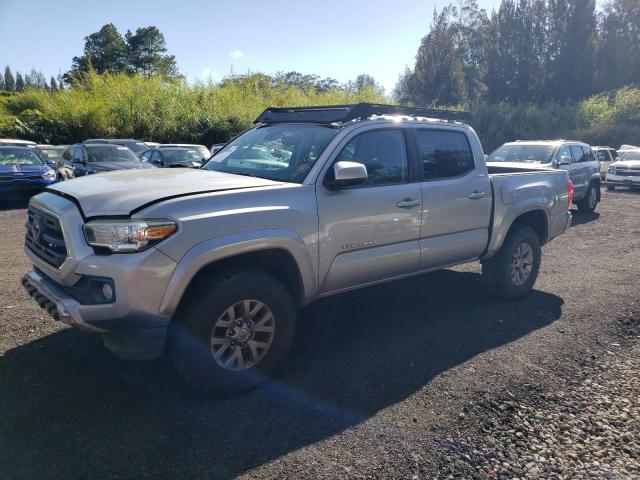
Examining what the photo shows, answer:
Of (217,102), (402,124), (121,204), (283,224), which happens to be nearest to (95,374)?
(121,204)

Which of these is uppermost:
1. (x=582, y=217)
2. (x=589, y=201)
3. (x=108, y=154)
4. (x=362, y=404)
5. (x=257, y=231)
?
(x=108, y=154)

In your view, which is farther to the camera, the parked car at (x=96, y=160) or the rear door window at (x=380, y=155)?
the parked car at (x=96, y=160)

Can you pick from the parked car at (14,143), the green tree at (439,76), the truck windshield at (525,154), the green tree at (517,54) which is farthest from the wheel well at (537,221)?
the green tree at (517,54)

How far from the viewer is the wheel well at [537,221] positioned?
593 centimetres

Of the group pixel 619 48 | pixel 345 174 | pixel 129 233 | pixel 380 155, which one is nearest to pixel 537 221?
pixel 380 155

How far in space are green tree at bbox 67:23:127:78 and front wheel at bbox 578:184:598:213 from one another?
5538 centimetres

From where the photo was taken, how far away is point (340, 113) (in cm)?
432

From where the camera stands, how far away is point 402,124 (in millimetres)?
4574

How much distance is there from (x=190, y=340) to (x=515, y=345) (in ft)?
9.65

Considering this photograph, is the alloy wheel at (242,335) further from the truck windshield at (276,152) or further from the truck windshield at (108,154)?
the truck windshield at (108,154)

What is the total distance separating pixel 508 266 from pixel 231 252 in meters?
3.56

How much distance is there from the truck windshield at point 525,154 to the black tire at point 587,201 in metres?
2.11

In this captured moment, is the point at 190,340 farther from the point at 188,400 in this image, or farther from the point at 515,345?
the point at 515,345

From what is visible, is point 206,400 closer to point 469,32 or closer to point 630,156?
point 630,156
